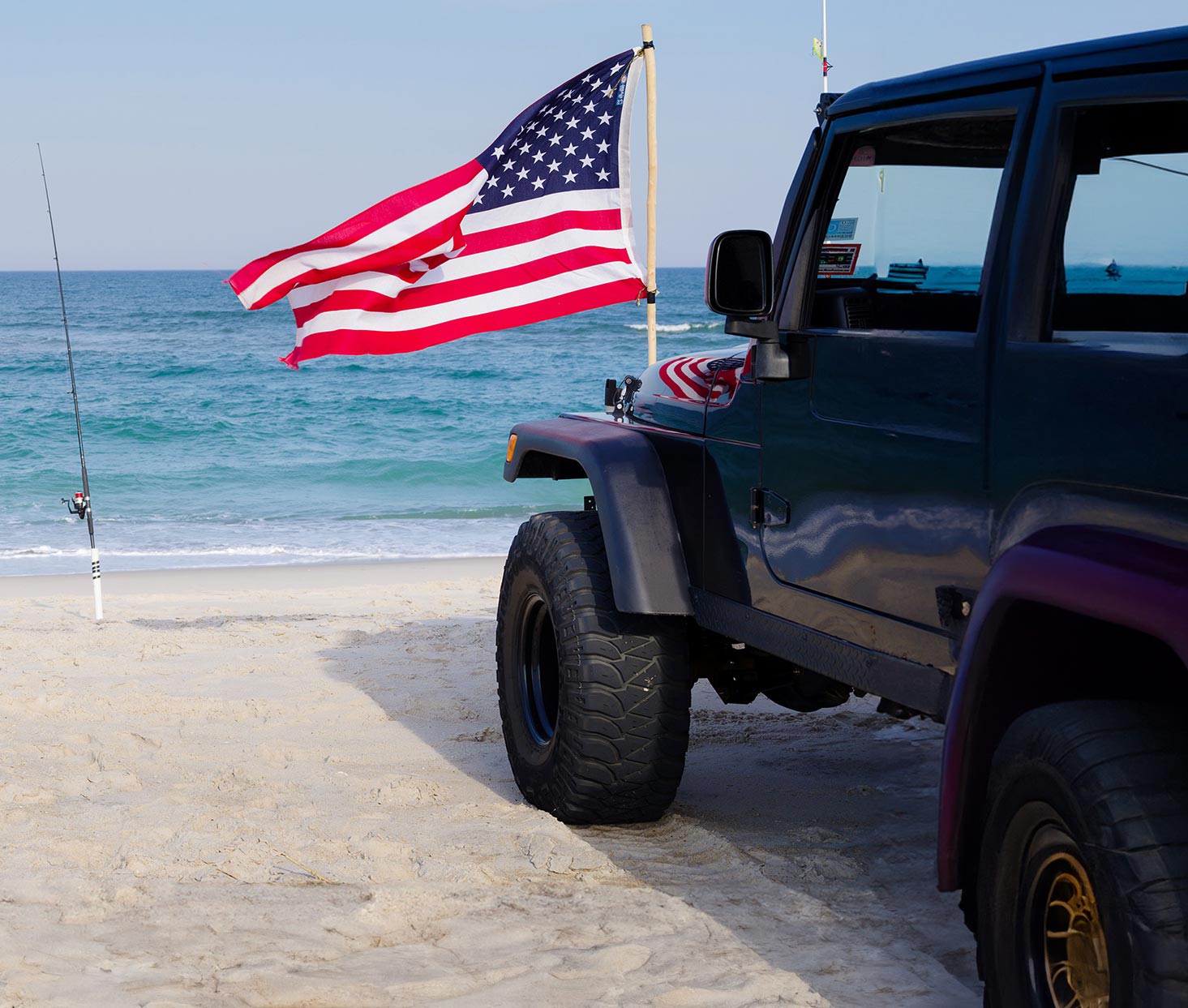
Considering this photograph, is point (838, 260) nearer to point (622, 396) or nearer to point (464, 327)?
point (622, 396)

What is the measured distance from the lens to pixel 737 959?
337cm

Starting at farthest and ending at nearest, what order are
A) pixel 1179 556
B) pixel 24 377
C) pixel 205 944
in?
1. pixel 24 377
2. pixel 205 944
3. pixel 1179 556

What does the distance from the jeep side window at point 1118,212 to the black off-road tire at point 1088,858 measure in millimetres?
714

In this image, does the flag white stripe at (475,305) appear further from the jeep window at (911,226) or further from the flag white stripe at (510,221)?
the jeep window at (911,226)

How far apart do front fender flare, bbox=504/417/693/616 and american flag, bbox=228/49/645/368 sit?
6.83ft

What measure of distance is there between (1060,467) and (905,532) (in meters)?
0.54

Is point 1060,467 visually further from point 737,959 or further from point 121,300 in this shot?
point 121,300

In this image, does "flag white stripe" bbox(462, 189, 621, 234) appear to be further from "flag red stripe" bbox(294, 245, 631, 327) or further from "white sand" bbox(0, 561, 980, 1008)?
"white sand" bbox(0, 561, 980, 1008)

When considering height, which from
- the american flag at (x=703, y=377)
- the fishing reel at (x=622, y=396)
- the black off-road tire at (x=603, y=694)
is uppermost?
the american flag at (x=703, y=377)

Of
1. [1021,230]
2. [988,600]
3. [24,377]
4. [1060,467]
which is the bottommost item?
[24,377]

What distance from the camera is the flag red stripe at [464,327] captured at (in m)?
6.04

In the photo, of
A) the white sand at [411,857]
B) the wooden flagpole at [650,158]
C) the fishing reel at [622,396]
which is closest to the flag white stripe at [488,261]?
the wooden flagpole at [650,158]

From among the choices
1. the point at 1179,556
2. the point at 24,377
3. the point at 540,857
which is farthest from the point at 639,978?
the point at 24,377

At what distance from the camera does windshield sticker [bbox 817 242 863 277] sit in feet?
11.0
